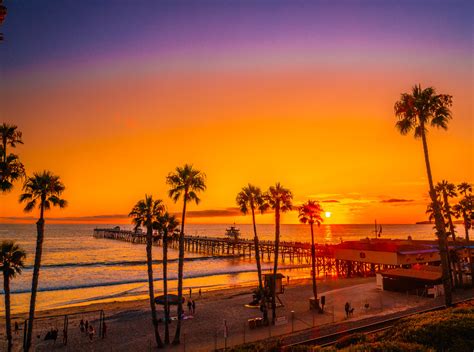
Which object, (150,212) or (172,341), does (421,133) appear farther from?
(172,341)

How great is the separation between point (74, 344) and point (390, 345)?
26.1m

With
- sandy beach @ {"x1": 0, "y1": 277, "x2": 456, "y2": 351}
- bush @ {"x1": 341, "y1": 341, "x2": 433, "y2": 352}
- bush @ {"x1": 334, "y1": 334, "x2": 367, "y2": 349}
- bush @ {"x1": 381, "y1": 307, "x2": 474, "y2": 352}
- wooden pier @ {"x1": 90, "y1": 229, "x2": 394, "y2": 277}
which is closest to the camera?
bush @ {"x1": 341, "y1": 341, "x2": 433, "y2": 352}

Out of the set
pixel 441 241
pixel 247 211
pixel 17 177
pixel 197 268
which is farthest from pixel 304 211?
pixel 197 268

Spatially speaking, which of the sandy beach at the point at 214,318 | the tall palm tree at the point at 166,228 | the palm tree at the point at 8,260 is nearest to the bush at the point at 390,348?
the sandy beach at the point at 214,318

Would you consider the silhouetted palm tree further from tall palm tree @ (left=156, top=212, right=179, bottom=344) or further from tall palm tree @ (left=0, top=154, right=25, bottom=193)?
tall palm tree @ (left=156, top=212, right=179, bottom=344)

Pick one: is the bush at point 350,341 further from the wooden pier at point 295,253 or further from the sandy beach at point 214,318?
the wooden pier at point 295,253

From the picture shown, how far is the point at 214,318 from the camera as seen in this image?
36.3 meters

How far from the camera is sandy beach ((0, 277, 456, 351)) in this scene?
2842 centimetres

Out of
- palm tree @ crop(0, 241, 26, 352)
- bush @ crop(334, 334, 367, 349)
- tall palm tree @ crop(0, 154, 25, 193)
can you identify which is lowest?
bush @ crop(334, 334, 367, 349)

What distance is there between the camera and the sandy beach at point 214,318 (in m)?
28.4

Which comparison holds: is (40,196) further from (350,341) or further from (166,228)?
(350,341)

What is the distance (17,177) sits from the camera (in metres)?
17.9

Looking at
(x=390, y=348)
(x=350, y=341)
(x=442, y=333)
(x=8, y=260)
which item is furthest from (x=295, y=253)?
(x=390, y=348)

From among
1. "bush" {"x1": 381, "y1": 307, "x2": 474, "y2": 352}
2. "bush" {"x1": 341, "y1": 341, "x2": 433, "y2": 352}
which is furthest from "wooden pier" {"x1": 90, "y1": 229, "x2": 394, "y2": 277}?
"bush" {"x1": 381, "y1": 307, "x2": 474, "y2": 352}
